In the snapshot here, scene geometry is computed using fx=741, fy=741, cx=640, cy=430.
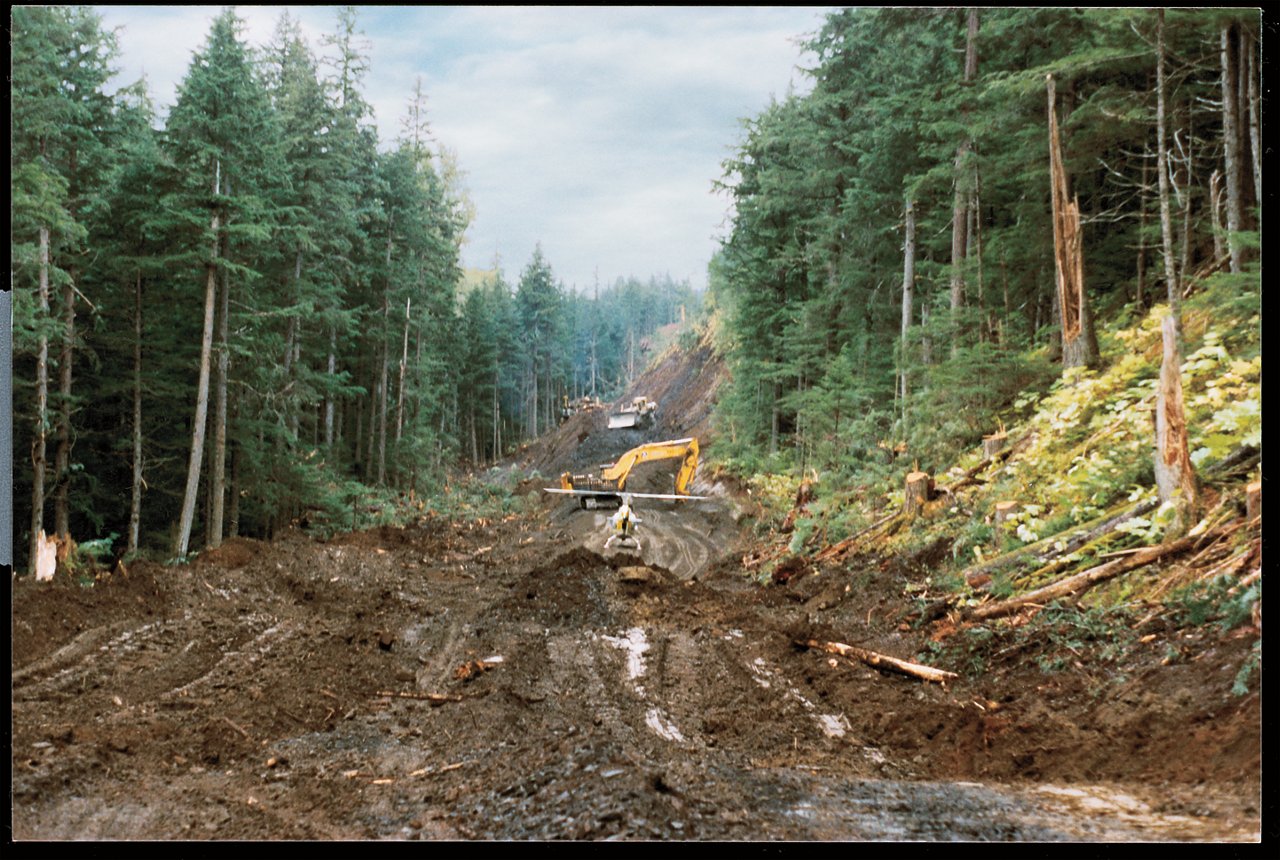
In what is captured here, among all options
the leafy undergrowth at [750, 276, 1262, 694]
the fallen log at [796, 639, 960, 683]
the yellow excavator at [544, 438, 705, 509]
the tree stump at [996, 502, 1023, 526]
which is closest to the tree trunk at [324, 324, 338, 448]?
the yellow excavator at [544, 438, 705, 509]

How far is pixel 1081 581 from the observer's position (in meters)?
4.55

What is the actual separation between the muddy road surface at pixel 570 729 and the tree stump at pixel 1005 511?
1182mm

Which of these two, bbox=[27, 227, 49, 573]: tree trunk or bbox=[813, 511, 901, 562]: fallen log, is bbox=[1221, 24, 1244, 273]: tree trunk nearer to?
bbox=[813, 511, 901, 562]: fallen log

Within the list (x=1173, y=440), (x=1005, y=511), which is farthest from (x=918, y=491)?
(x=1173, y=440)

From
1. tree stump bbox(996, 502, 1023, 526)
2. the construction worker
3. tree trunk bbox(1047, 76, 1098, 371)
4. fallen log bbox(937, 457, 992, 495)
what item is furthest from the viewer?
the construction worker

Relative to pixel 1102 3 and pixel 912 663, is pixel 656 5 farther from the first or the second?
pixel 912 663

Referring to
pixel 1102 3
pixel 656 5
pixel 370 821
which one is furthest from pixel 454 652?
pixel 1102 3

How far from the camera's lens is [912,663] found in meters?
5.10

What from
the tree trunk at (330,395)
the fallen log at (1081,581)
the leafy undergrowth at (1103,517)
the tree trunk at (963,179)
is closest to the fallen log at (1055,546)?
the leafy undergrowth at (1103,517)

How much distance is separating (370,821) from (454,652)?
10.6ft

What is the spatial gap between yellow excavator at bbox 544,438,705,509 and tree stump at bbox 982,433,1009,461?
9886mm

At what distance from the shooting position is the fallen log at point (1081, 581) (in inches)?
153

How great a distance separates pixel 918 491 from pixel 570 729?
571cm

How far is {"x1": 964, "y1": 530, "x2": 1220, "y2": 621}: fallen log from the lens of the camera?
3.88 meters
